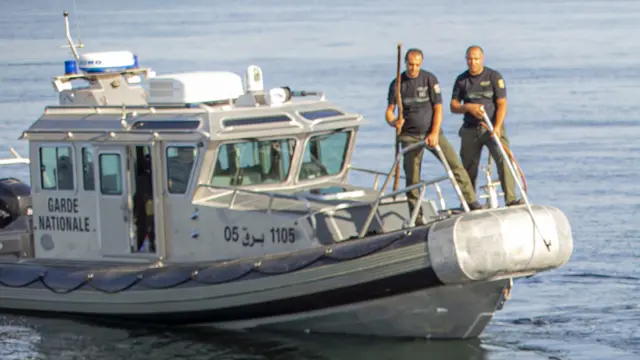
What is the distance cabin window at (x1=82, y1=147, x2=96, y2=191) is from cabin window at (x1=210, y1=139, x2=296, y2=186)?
156 cm

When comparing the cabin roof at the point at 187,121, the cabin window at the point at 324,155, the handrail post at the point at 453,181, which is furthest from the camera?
the cabin window at the point at 324,155

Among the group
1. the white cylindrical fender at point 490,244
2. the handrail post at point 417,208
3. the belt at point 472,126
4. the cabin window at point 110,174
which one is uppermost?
the belt at point 472,126

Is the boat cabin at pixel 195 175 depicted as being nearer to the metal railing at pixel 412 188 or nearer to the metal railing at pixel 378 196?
the metal railing at pixel 378 196

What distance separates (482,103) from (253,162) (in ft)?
9.04

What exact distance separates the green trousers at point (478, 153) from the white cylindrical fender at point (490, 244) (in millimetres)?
620

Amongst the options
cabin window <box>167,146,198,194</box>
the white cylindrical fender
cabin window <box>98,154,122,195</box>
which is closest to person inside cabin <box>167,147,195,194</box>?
cabin window <box>167,146,198,194</box>

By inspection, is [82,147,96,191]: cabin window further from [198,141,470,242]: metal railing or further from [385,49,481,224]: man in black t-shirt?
[385,49,481,224]: man in black t-shirt

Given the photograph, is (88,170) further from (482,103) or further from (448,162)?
(482,103)

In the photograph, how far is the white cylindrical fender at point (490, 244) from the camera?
13.1 m

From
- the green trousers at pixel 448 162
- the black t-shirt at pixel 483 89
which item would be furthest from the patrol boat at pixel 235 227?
the black t-shirt at pixel 483 89

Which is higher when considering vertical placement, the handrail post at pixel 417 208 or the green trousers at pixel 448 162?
the green trousers at pixel 448 162

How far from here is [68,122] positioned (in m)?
15.7

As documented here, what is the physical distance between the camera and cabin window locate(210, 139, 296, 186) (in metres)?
15.0

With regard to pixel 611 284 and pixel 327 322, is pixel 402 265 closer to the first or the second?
pixel 327 322
